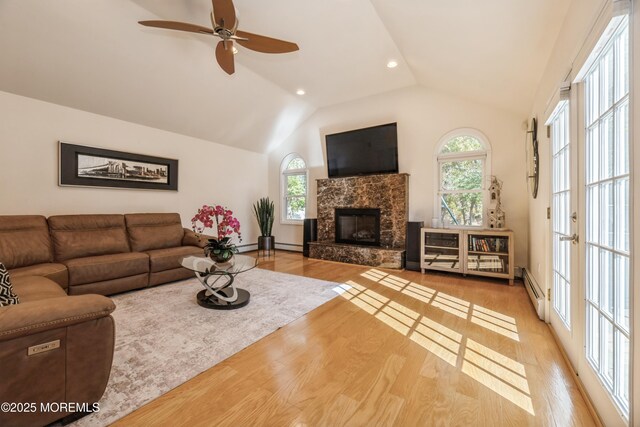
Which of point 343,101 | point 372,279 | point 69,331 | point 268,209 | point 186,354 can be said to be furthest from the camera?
point 268,209

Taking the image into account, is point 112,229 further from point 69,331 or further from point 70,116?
point 69,331

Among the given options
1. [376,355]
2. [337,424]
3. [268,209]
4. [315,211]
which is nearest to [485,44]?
[376,355]

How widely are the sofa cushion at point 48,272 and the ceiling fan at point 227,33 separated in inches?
103

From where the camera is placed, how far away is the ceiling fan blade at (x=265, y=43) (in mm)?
2598

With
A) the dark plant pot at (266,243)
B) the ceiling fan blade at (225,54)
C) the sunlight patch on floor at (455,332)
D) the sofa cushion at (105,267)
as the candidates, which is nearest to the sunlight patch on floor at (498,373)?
the sunlight patch on floor at (455,332)

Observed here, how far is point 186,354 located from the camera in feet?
6.37

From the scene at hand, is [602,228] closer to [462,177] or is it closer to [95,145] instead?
[462,177]

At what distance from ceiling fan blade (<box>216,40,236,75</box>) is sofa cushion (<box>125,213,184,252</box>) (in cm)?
264

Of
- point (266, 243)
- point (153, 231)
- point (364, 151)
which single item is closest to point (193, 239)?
point (153, 231)

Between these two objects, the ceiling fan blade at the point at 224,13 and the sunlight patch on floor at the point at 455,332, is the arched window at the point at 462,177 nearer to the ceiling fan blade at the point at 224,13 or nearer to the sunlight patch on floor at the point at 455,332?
the sunlight patch on floor at the point at 455,332

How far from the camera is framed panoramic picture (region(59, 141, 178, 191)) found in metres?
3.71

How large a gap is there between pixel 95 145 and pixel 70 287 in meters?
2.25

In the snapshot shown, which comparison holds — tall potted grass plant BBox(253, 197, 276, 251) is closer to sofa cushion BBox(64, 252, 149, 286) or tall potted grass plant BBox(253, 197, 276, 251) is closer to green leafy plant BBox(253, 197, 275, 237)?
green leafy plant BBox(253, 197, 275, 237)

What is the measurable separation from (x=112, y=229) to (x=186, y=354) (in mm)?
2768
